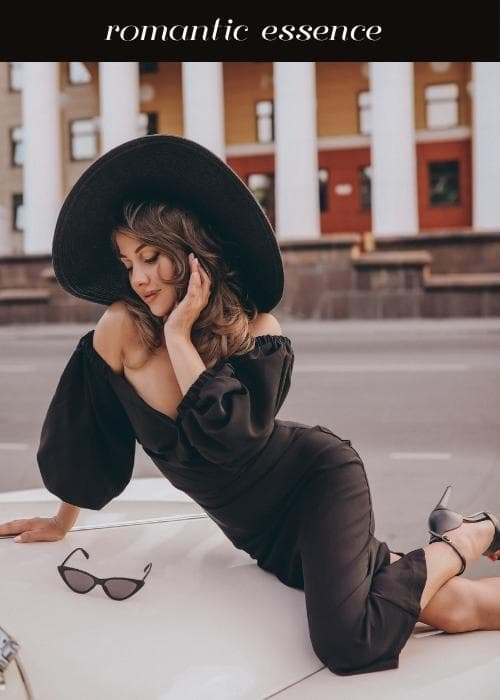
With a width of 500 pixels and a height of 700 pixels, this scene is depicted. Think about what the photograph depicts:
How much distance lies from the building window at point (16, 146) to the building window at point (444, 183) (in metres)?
17.5

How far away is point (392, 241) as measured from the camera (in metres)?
19.8

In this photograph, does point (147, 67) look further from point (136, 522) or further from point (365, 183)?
point (136, 522)

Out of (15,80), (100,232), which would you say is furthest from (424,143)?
(100,232)

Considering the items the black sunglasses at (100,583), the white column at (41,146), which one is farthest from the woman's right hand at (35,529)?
the white column at (41,146)

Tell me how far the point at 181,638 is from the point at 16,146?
36.9 meters

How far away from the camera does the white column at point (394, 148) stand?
77.1 feet

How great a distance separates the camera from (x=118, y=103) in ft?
84.1

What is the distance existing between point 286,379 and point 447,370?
A: 749 centimetres

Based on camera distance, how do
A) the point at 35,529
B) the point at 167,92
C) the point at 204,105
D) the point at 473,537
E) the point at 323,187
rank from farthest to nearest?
the point at 167,92, the point at 323,187, the point at 204,105, the point at 473,537, the point at 35,529

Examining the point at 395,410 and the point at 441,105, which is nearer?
the point at 395,410

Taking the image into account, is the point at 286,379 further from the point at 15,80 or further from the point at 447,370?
the point at 15,80

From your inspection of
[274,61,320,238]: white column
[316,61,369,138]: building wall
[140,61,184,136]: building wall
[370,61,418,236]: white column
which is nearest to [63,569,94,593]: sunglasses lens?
[370,61,418,236]: white column

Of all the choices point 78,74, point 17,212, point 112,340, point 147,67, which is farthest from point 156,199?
point 17,212
